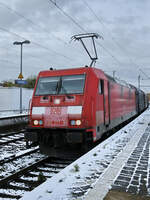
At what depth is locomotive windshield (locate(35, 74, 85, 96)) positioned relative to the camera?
7.56m

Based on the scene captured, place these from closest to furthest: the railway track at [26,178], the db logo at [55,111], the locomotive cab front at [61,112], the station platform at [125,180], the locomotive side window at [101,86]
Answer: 1. the station platform at [125,180]
2. the railway track at [26,178]
3. the locomotive cab front at [61,112]
4. the db logo at [55,111]
5. the locomotive side window at [101,86]

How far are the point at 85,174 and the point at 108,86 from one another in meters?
5.30

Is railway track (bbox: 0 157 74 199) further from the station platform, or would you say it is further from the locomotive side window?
the locomotive side window

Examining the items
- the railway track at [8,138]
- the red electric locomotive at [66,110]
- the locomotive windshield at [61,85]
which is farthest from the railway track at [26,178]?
the railway track at [8,138]

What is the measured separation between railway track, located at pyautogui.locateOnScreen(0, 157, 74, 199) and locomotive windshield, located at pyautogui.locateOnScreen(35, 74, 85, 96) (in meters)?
2.30

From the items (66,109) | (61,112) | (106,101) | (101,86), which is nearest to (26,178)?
(61,112)

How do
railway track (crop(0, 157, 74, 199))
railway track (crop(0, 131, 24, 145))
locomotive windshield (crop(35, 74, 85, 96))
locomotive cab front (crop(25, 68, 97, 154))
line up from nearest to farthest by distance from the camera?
railway track (crop(0, 157, 74, 199)) < locomotive cab front (crop(25, 68, 97, 154)) < locomotive windshield (crop(35, 74, 85, 96)) < railway track (crop(0, 131, 24, 145))

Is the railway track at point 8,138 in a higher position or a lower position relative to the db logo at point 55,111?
lower

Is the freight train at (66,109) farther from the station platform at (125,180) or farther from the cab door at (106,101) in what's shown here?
the station platform at (125,180)

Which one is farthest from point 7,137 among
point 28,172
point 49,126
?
point 28,172

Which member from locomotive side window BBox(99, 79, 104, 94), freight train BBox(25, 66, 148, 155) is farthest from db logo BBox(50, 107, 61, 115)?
locomotive side window BBox(99, 79, 104, 94)

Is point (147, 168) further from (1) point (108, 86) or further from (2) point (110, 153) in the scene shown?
(1) point (108, 86)

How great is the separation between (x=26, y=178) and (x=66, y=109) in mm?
2448

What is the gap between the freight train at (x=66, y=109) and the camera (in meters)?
6.99
